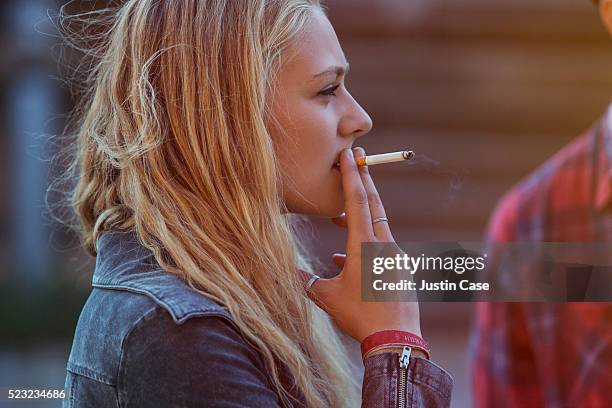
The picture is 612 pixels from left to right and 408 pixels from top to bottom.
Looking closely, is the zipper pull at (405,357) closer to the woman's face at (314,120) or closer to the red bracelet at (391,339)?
the red bracelet at (391,339)

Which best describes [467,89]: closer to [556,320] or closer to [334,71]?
[556,320]

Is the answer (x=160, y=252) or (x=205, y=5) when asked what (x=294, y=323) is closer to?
(x=160, y=252)

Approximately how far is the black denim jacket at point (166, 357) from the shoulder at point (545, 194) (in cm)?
65

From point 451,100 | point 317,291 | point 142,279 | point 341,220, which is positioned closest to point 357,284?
point 317,291

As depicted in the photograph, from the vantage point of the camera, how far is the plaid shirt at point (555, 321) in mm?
1472

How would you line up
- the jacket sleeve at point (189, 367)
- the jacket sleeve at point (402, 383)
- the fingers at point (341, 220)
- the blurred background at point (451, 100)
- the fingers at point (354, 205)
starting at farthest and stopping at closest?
1. the blurred background at point (451, 100)
2. the fingers at point (341, 220)
3. the fingers at point (354, 205)
4. the jacket sleeve at point (402, 383)
5. the jacket sleeve at point (189, 367)

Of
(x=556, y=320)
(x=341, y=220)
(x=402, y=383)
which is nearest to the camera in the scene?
(x=402, y=383)

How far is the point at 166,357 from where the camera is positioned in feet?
2.77

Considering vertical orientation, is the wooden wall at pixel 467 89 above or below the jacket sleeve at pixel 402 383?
above

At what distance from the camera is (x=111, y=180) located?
107 cm

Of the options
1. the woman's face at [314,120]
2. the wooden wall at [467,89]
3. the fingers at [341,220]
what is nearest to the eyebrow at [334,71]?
the woman's face at [314,120]

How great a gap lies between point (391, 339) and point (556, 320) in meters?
0.60

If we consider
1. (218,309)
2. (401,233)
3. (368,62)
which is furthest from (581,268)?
(368,62)

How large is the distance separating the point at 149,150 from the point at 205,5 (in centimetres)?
20
